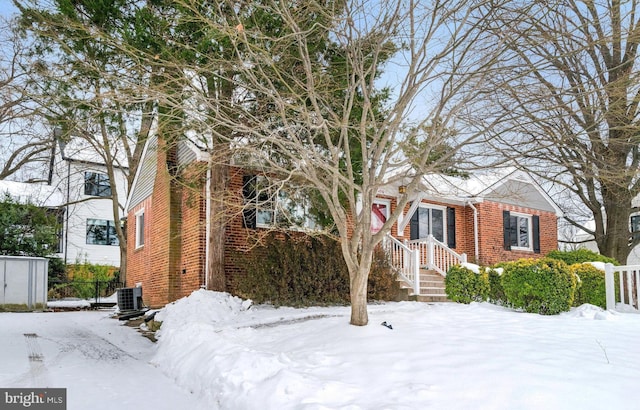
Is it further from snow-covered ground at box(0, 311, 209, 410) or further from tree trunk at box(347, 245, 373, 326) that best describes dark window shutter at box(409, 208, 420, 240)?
tree trunk at box(347, 245, 373, 326)

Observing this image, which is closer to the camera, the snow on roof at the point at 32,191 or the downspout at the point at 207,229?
the downspout at the point at 207,229

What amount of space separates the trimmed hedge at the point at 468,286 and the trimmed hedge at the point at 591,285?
1923 millimetres

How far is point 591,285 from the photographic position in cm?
1124

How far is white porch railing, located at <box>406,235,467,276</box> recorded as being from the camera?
15938mm

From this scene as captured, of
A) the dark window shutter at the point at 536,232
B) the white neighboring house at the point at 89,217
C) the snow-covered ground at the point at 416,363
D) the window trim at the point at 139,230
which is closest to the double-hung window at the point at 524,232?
the dark window shutter at the point at 536,232

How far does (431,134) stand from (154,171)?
38.4 feet

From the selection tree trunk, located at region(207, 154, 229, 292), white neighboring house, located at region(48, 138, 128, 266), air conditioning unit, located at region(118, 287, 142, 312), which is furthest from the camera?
white neighboring house, located at region(48, 138, 128, 266)

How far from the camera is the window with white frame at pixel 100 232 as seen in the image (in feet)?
103

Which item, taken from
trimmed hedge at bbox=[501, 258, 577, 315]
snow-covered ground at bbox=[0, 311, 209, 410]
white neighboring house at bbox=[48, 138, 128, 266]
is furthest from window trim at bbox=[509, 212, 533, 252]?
→ white neighboring house at bbox=[48, 138, 128, 266]

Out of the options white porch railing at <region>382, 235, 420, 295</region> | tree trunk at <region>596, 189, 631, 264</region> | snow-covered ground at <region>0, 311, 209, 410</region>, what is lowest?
snow-covered ground at <region>0, 311, 209, 410</region>

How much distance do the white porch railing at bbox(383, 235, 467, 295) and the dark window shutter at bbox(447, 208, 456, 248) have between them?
7.61 ft

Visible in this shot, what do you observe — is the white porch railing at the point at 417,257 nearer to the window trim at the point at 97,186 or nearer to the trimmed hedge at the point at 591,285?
the trimmed hedge at the point at 591,285

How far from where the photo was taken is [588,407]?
4.28 meters

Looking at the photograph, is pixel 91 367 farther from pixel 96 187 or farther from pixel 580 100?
pixel 96 187
